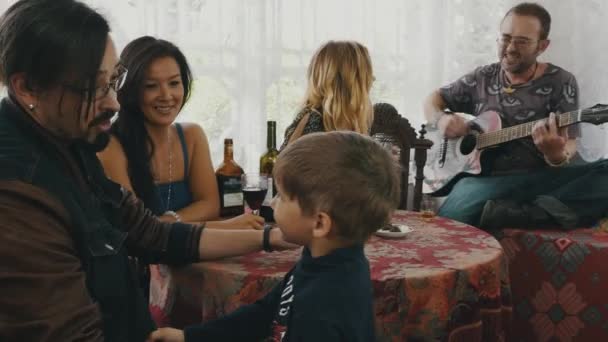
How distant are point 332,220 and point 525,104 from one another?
1.95m

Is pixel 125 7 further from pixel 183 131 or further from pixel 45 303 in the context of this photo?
pixel 45 303

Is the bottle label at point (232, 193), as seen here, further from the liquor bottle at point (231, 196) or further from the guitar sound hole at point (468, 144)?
the guitar sound hole at point (468, 144)

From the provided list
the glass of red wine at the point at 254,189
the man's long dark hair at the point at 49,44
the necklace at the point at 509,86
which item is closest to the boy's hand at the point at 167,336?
the man's long dark hair at the point at 49,44

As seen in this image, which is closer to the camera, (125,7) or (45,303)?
(45,303)

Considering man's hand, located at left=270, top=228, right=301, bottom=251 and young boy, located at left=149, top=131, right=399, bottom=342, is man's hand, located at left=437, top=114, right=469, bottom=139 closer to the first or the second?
man's hand, located at left=270, top=228, right=301, bottom=251

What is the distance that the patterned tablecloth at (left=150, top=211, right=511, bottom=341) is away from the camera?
3.91ft


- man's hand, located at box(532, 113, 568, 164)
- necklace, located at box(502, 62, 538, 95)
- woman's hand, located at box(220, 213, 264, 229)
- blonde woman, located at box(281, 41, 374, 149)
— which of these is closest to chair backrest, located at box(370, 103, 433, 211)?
blonde woman, located at box(281, 41, 374, 149)

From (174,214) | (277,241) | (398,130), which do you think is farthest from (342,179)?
(398,130)

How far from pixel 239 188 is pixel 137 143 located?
0.34 meters

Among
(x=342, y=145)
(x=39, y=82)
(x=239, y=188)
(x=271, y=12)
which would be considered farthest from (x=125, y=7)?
(x=342, y=145)

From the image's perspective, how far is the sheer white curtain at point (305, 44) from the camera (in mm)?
2566

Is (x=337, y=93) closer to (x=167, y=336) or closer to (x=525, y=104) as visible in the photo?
(x=525, y=104)

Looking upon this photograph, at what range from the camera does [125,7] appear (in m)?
2.42

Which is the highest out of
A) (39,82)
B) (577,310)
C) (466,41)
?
(466,41)
